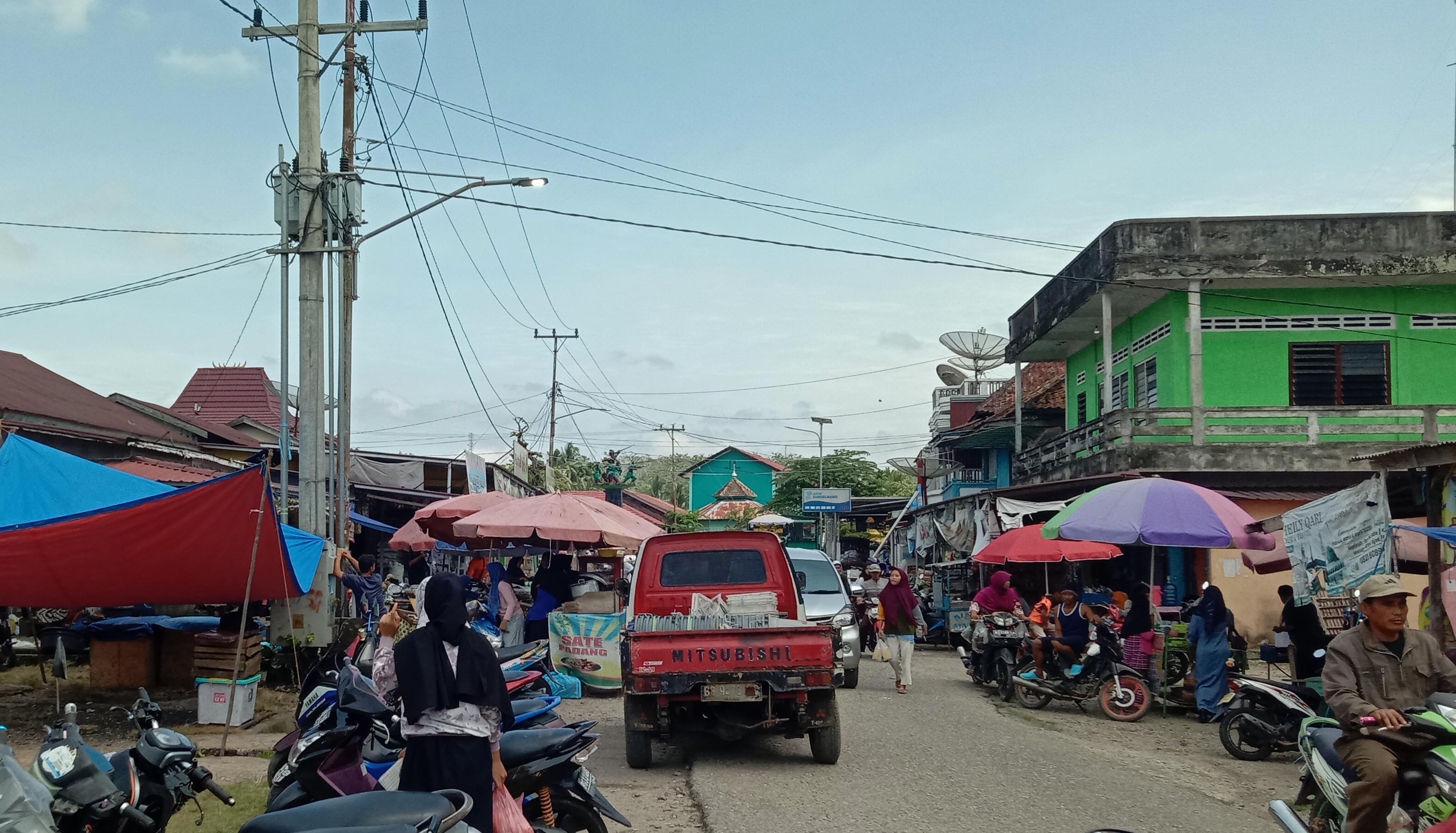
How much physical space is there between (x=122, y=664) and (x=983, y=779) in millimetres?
9776

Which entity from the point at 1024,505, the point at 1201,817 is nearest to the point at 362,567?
the point at 1024,505

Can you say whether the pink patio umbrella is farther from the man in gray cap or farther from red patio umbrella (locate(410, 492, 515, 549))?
the man in gray cap

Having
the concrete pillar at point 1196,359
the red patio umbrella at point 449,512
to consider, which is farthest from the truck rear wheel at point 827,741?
the concrete pillar at point 1196,359

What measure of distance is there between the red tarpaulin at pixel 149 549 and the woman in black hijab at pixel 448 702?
5.10 metres

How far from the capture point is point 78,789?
4.65m

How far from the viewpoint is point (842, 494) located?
149 ft

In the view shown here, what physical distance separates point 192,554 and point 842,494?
36.4 m

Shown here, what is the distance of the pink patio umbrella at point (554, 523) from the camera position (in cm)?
Result: 1443

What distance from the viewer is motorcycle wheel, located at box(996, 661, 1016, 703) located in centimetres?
1430

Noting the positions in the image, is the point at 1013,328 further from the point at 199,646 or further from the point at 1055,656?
the point at 199,646

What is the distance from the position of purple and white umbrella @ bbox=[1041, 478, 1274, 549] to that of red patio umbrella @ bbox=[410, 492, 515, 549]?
7.75 metres

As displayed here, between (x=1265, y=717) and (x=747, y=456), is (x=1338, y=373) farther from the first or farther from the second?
(x=747, y=456)

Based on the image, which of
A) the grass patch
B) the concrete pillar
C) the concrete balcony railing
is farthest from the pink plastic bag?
the concrete pillar

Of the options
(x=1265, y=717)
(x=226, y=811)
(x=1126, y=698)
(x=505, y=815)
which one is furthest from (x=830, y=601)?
(x=505, y=815)
